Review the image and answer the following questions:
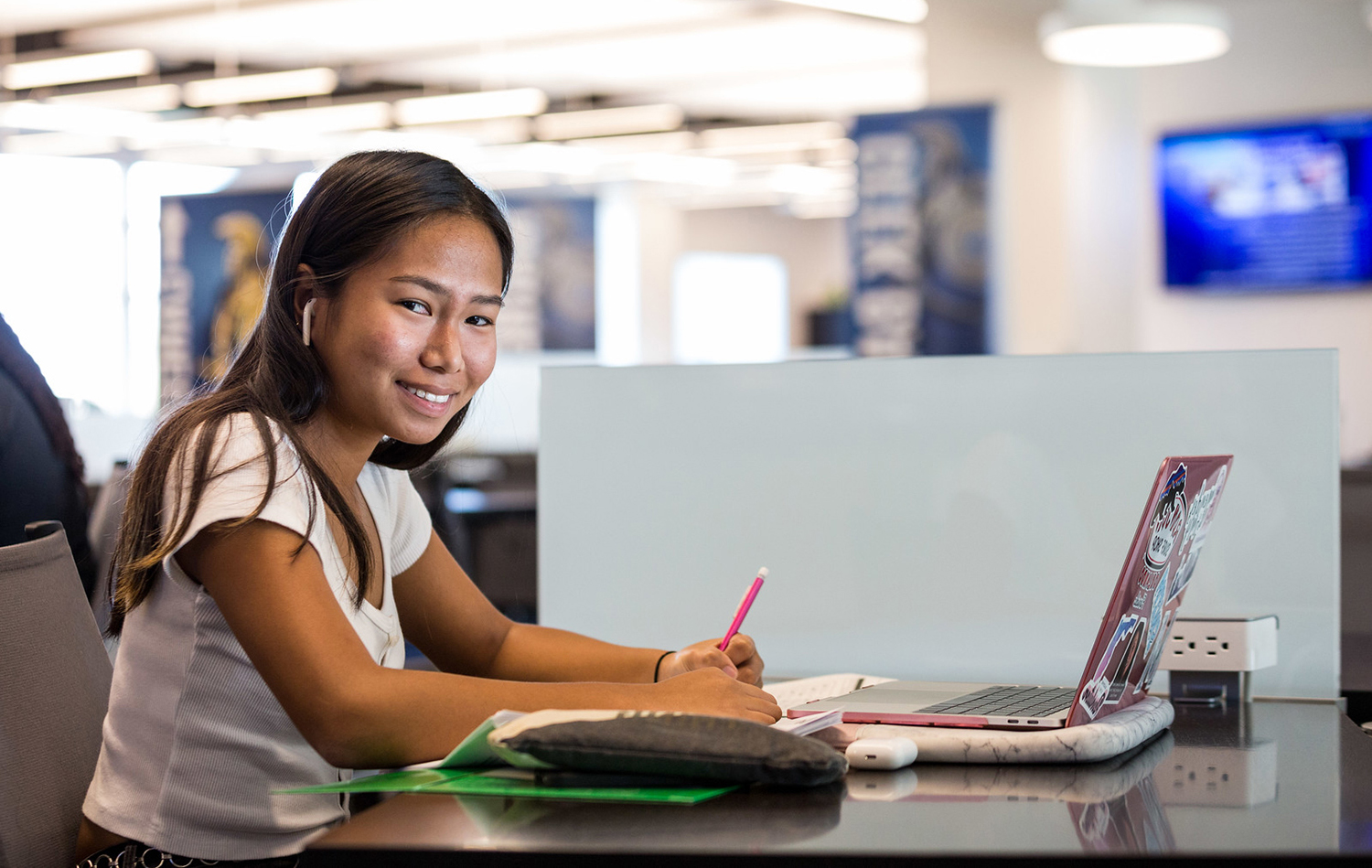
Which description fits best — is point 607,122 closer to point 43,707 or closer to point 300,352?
point 300,352

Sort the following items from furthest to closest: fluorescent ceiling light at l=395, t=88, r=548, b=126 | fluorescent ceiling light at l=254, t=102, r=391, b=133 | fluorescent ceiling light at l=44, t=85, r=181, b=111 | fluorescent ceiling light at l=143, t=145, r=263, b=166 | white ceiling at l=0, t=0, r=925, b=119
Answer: fluorescent ceiling light at l=143, t=145, r=263, b=166, fluorescent ceiling light at l=254, t=102, r=391, b=133, fluorescent ceiling light at l=44, t=85, r=181, b=111, fluorescent ceiling light at l=395, t=88, r=548, b=126, white ceiling at l=0, t=0, r=925, b=119

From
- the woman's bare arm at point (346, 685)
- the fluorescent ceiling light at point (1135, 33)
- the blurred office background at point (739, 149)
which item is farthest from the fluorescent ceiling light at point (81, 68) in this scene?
the woman's bare arm at point (346, 685)

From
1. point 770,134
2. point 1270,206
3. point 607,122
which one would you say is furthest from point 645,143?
point 1270,206

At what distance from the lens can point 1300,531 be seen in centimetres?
137

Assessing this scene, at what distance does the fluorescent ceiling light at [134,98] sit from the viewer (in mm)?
7902

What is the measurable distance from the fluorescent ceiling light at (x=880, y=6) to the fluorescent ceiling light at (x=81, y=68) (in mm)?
3725

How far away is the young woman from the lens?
3.14ft

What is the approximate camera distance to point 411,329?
114 cm

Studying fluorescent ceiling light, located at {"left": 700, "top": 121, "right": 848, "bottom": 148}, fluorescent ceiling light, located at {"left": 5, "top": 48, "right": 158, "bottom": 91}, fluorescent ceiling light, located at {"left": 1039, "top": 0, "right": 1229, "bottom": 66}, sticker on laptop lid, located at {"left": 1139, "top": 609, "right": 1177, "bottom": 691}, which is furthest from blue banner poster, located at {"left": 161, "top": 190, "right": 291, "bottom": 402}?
sticker on laptop lid, located at {"left": 1139, "top": 609, "right": 1177, "bottom": 691}

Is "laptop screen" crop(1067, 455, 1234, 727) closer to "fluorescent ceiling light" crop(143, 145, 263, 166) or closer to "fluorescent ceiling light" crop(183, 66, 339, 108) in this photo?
"fluorescent ceiling light" crop(183, 66, 339, 108)

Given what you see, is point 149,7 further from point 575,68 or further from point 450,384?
point 450,384

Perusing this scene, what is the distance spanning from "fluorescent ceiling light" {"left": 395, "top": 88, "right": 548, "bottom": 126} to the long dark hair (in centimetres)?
582

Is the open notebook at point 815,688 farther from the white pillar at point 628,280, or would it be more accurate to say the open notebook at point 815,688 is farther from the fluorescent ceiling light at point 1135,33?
the white pillar at point 628,280

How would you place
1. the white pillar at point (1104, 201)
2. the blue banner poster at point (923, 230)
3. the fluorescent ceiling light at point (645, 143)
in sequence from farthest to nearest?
the fluorescent ceiling light at point (645, 143) < the white pillar at point (1104, 201) < the blue banner poster at point (923, 230)
